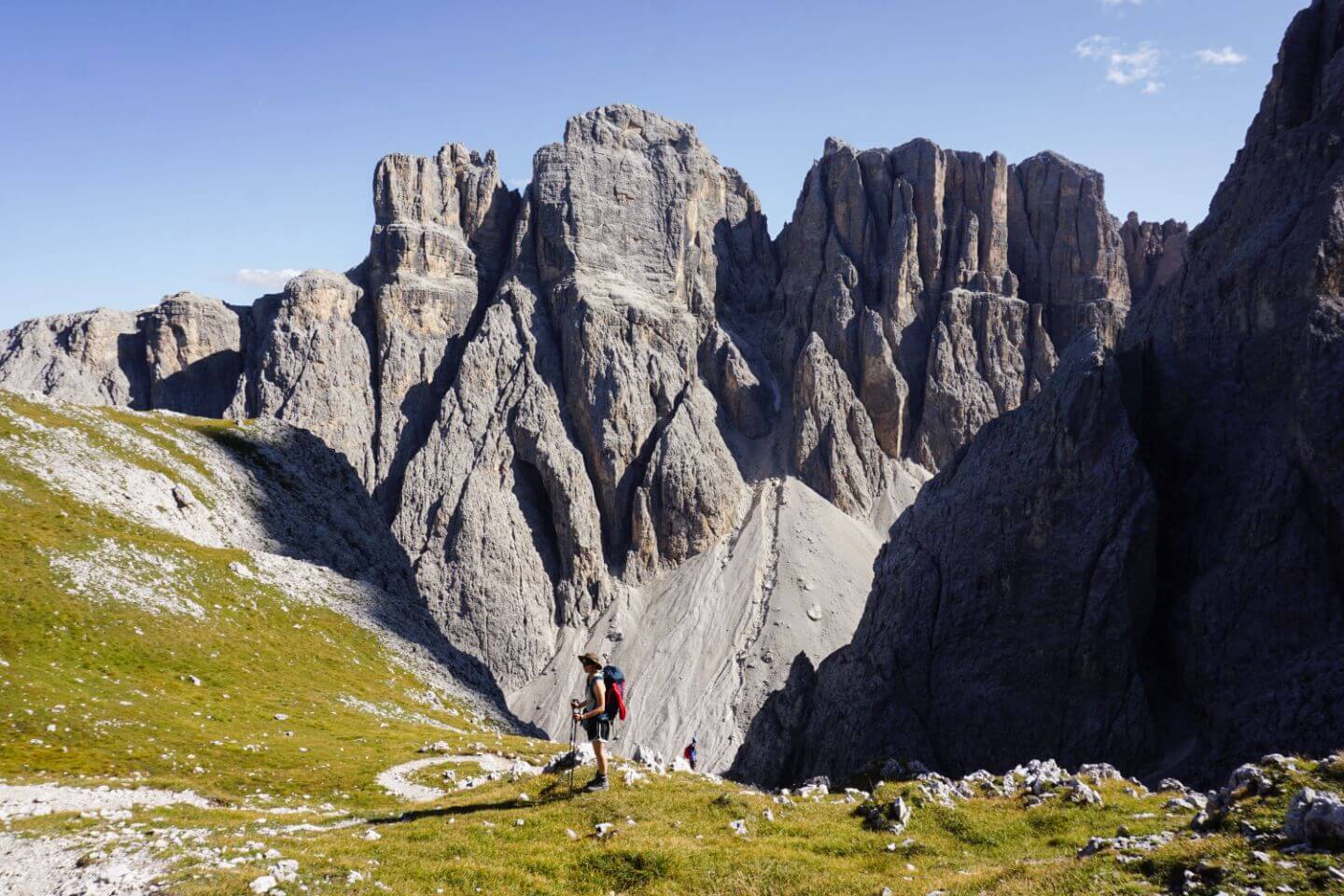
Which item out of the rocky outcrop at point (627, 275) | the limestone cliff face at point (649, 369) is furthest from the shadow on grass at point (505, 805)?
the rocky outcrop at point (627, 275)

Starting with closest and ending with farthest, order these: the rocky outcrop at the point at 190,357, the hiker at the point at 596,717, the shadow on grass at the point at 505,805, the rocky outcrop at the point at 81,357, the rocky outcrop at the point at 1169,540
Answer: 1. the shadow on grass at the point at 505,805
2. the hiker at the point at 596,717
3. the rocky outcrop at the point at 1169,540
4. the rocky outcrop at the point at 81,357
5. the rocky outcrop at the point at 190,357

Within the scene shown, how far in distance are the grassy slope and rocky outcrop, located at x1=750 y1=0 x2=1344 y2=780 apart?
34003 millimetres

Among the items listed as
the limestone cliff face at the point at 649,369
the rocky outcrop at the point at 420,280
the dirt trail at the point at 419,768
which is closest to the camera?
the dirt trail at the point at 419,768

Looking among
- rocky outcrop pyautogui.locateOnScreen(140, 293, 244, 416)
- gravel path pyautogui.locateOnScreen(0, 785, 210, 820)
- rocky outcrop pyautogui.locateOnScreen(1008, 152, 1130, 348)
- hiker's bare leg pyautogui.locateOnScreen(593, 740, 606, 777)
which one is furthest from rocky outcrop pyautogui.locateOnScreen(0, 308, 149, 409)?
rocky outcrop pyautogui.locateOnScreen(1008, 152, 1130, 348)

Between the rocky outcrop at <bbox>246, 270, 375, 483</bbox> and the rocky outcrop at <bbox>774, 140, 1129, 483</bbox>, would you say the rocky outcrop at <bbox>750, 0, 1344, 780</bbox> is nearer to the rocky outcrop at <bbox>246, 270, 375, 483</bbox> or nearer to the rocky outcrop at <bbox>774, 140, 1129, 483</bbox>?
the rocky outcrop at <bbox>774, 140, 1129, 483</bbox>

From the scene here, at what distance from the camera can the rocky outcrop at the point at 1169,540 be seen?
53.6 meters

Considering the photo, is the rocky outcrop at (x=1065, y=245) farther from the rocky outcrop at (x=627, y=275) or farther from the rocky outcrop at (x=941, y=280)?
the rocky outcrop at (x=627, y=275)

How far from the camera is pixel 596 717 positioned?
72.6ft

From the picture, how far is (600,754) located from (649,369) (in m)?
133

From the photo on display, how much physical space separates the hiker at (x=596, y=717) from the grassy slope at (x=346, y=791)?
741 millimetres

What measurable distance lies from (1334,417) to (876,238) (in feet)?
410

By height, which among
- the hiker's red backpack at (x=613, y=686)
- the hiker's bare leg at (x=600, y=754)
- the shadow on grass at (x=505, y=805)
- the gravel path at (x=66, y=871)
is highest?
the hiker's red backpack at (x=613, y=686)

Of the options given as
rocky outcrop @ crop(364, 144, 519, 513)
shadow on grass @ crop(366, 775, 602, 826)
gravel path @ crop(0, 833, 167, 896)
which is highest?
rocky outcrop @ crop(364, 144, 519, 513)

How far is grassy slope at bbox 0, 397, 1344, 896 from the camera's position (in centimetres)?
1622
